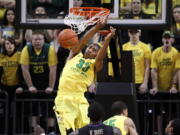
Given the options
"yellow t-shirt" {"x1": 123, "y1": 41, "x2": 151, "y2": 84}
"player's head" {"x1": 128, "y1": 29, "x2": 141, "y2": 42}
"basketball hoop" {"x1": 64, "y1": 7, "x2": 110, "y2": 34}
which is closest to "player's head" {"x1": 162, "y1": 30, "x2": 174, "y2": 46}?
"yellow t-shirt" {"x1": 123, "y1": 41, "x2": 151, "y2": 84}

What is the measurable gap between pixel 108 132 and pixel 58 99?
2532mm

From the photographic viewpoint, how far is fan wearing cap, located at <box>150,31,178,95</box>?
549 inches

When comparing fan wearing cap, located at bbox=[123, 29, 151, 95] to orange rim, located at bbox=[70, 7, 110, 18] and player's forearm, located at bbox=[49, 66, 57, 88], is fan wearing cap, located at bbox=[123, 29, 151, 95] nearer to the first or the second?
player's forearm, located at bbox=[49, 66, 57, 88]

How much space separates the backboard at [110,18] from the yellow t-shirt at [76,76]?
2.59ft

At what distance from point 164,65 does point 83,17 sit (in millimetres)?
3223

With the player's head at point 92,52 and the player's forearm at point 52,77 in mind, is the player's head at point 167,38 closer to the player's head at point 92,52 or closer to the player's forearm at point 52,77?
the player's forearm at point 52,77

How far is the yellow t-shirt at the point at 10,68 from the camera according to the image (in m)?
14.2

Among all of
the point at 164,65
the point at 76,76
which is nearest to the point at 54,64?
the point at 164,65

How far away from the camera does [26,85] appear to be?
14.2 m

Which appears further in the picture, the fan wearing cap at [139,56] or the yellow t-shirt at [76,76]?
the fan wearing cap at [139,56]

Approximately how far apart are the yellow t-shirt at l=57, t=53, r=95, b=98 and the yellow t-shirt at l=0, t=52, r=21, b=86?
3134 millimetres

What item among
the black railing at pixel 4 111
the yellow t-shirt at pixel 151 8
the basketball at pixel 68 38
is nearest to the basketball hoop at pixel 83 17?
the basketball at pixel 68 38

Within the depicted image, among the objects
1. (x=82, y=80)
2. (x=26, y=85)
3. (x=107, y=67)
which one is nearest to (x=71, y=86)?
(x=82, y=80)

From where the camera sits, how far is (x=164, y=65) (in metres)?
14.0
